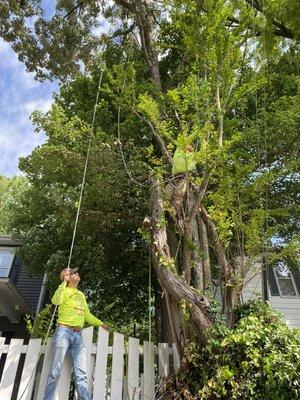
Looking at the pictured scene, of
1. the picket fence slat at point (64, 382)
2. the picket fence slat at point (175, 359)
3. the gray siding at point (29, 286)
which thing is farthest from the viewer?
the gray siding at point (29, 286)

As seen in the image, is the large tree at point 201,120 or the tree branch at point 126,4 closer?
the large tree at point 201,120

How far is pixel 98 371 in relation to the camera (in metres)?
4.01

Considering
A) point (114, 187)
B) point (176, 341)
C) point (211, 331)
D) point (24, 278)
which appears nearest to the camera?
point (211, 331)

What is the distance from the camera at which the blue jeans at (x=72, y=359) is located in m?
3.78

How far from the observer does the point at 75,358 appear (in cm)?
395

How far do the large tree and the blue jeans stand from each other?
1.08 metres

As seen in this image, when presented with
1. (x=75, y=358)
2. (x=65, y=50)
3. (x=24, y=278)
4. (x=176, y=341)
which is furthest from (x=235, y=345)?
(x=24, y=278)

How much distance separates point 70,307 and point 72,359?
581mm

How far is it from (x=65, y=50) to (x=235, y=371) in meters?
9.25

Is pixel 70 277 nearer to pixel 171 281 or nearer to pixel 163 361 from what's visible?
pixel 171 281

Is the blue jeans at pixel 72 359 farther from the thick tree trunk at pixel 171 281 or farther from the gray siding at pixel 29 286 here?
the gray siding at pixel 29 286

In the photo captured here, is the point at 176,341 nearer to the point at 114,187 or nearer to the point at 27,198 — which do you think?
the point at 114,187

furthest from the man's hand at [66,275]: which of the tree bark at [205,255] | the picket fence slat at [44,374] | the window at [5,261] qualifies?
the window at [5,261]

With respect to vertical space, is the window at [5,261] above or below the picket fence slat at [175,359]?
above
